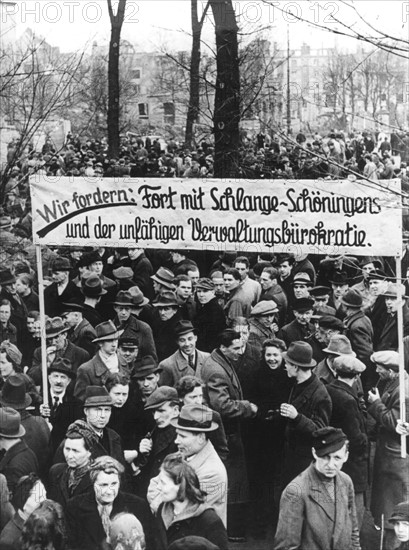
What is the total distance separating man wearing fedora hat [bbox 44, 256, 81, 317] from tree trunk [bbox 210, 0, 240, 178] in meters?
1.28

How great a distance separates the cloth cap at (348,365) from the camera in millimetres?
6465

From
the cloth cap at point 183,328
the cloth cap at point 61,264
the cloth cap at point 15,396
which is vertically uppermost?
the cloth cap at point 61,264

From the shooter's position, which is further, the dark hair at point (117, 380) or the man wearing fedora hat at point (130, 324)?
the man wearing fedora hat at point (130, 324)

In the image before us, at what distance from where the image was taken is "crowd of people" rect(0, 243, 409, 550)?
20.7 feet

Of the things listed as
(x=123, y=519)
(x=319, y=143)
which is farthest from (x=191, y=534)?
(x=319, y=143)

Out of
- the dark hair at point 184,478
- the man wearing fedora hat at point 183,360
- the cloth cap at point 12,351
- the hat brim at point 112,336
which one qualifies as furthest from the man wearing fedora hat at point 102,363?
the dark hair at point 184,478

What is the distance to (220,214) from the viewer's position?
6.70m

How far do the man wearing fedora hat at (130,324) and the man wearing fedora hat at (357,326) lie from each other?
4.23ft

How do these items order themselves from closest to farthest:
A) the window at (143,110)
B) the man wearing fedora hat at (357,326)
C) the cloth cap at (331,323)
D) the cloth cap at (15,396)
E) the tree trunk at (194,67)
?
the man wearing fedora hat at (357,326)
the cloth cap at (331,323)
the cloth cap at (15,396)
the tree trunk at (194,67)
the window at (143,110)

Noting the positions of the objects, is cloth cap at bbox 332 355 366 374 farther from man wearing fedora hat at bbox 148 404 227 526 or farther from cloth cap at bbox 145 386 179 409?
cloth cap at bbox 145 386 179 409

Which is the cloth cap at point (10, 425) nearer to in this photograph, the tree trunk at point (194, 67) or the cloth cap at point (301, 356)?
the cloth cap at point (301, 356)

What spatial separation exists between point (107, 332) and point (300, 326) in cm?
131

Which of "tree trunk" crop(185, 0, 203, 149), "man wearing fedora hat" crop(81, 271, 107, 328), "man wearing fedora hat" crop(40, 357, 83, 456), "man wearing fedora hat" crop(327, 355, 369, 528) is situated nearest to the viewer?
"man wearing fedora hat" crop(327, 355, 369, 528)

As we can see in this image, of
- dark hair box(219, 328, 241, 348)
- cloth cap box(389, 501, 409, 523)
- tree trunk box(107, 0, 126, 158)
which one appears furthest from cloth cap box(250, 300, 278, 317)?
tree trunk box(107, 0, 126, 158)
